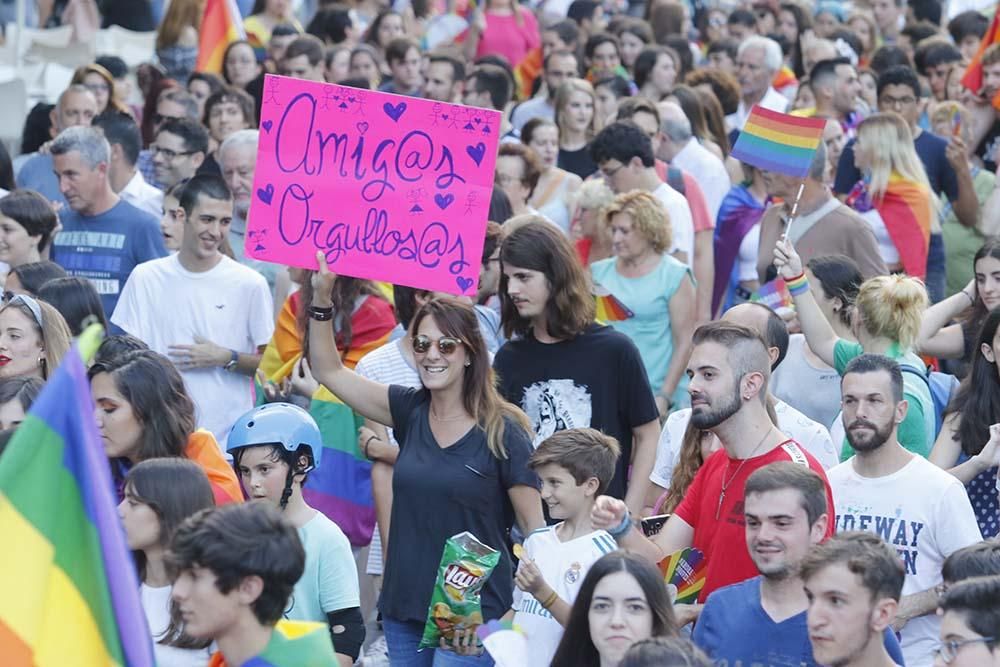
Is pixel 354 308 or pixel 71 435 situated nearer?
pixel 71 435

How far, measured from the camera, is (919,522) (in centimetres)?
632

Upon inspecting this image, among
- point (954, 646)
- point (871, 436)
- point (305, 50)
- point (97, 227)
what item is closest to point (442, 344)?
point (871, 436)

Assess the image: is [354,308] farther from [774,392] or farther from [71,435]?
[71,435]

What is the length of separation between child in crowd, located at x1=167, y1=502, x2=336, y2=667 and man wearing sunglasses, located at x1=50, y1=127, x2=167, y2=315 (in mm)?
4899

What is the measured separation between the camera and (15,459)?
4.42 metres

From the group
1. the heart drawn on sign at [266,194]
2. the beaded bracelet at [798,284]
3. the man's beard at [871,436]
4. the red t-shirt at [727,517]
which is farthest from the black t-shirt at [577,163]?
the red t-shirt at [727,517]

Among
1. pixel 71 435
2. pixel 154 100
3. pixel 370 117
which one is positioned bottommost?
pixel 154 100

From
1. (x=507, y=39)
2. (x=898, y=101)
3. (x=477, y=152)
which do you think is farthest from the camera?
(x=507, y=39)

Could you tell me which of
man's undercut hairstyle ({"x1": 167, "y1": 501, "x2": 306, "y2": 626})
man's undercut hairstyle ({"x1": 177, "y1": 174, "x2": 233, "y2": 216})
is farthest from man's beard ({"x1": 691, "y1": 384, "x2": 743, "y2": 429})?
man's undercut hairstyle ({"x1": 177, "y1": 174, "x2": 233, "y2": 216})

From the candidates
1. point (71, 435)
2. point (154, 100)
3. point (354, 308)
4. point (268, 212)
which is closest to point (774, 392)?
point (354, 308)

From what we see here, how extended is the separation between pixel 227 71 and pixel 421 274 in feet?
25.9

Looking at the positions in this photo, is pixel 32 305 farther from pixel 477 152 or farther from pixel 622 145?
pixel 622 145

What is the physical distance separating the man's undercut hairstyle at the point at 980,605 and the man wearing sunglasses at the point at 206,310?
4331mm

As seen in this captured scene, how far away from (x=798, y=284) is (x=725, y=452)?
1.63 metres
